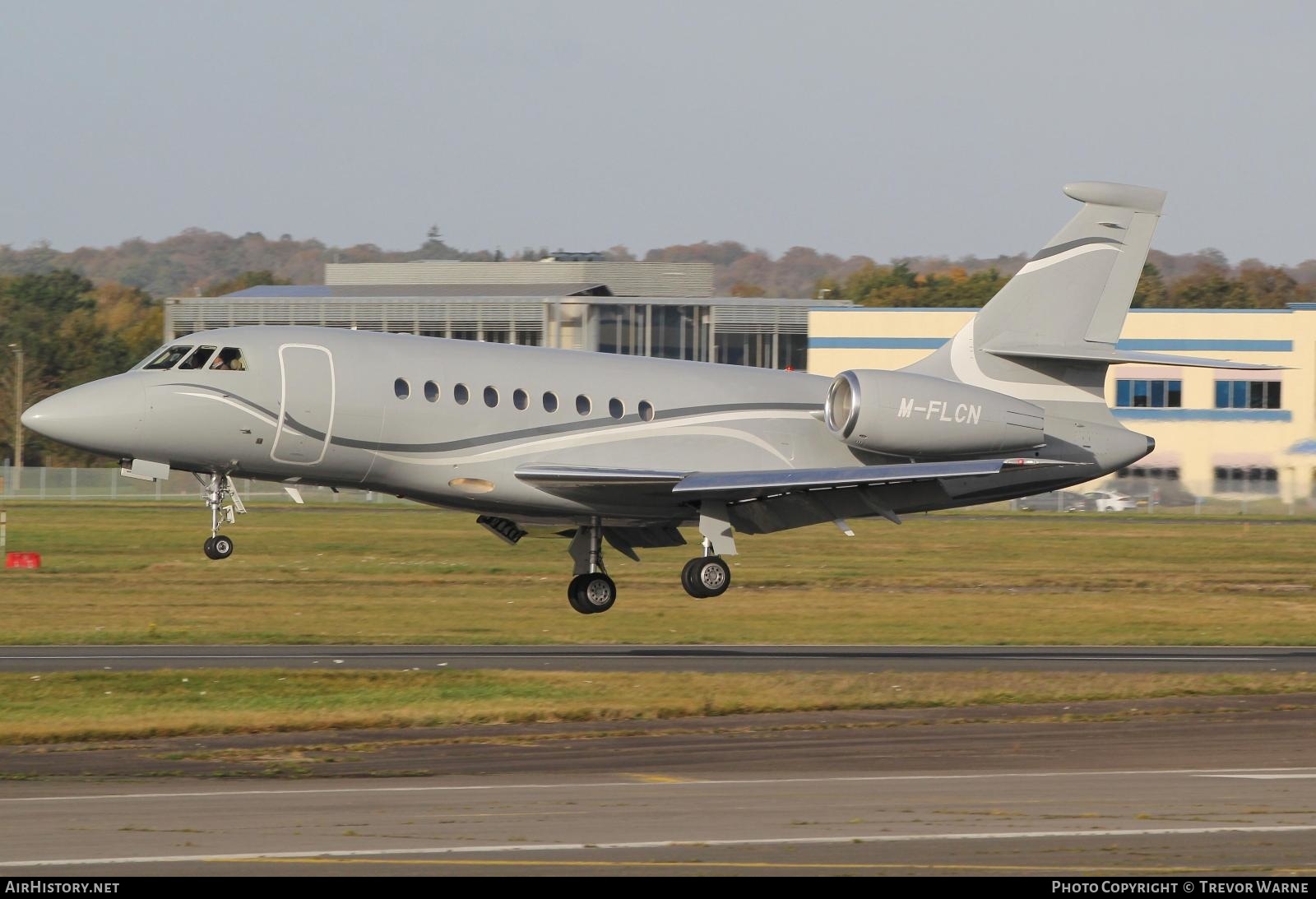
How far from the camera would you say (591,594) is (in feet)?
98.5

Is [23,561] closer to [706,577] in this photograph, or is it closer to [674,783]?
[706,577]

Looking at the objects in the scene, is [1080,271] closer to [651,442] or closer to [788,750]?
[651,442]

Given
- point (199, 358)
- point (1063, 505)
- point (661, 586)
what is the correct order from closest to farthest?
point (199, 358)
point (661, 586)
point (1063, 505)

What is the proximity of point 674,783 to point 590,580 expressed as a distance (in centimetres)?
1367

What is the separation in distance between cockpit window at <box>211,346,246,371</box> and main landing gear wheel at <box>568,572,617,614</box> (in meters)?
7.21

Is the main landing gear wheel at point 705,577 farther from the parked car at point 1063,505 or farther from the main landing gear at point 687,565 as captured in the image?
the parked car at point 1063,505

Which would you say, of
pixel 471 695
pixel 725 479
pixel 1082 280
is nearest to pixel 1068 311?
pixel 1082 280

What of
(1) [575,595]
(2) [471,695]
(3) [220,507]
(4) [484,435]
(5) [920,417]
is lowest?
(2) [471,695]

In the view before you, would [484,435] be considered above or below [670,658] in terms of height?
above

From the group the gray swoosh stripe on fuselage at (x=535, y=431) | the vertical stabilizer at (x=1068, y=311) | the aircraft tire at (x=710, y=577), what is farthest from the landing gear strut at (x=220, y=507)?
the vertical stabilizer at (x=1068, y=311)

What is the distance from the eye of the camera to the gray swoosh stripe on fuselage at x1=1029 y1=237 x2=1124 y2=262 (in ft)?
102

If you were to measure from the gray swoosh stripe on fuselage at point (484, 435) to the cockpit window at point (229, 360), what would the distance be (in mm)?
410
